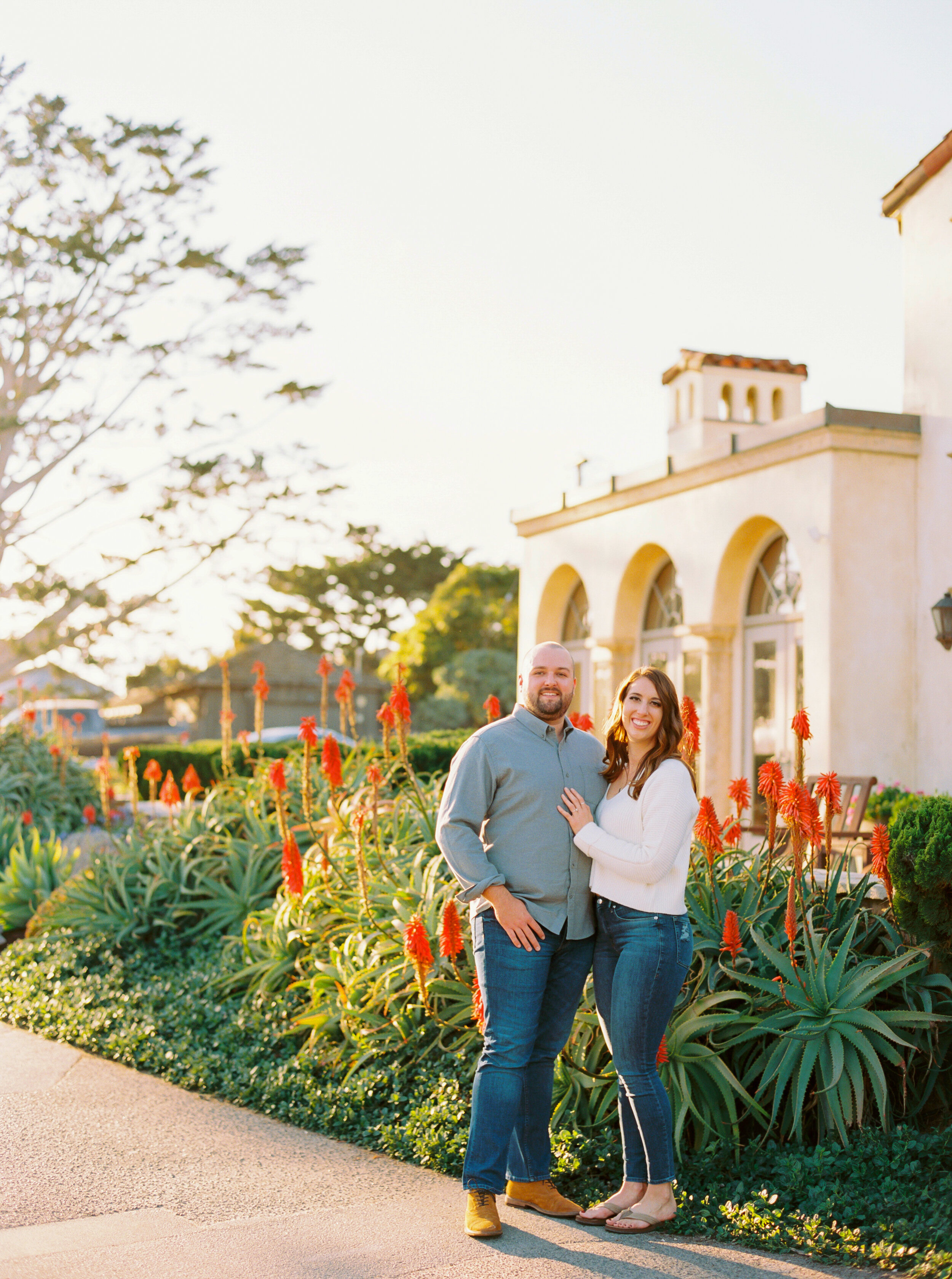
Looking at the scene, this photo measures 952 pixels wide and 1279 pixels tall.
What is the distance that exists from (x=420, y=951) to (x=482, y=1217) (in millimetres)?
1140

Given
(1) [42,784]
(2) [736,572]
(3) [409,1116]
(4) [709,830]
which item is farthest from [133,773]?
(2) [736,572]

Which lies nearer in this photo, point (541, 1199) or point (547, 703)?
point (541, 1199)

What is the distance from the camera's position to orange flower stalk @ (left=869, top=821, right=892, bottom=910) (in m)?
4.93

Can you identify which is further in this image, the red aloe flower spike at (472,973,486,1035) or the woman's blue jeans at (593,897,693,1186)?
the red aloe flower spike at (472,973,486,1035)

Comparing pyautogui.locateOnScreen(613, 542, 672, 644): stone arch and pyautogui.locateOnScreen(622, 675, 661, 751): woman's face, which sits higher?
pyautogui.locateOnScreen(613, 542, 672, 644): stone arch

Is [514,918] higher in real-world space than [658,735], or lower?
lower

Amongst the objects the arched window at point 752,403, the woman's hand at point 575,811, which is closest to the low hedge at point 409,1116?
the woman's hand at point 575,811

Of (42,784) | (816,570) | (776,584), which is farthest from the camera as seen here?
(42,784)

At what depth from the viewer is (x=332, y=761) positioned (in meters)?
6.54

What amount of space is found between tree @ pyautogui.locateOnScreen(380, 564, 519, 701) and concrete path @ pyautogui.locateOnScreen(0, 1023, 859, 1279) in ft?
109

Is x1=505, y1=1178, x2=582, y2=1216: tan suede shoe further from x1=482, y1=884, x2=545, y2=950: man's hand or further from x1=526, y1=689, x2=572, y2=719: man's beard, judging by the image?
x1=526, y1=689, x2=572, y2=719: man's beard

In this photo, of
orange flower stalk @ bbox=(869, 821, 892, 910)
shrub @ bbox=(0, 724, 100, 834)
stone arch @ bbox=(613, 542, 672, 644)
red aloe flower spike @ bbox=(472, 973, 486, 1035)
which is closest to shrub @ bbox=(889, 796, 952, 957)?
orange flower stalk @ bbox=(869, 821, 892, 910)

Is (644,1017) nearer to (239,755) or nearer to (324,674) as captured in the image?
(324,674)

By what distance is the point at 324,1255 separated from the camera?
3.74 m
